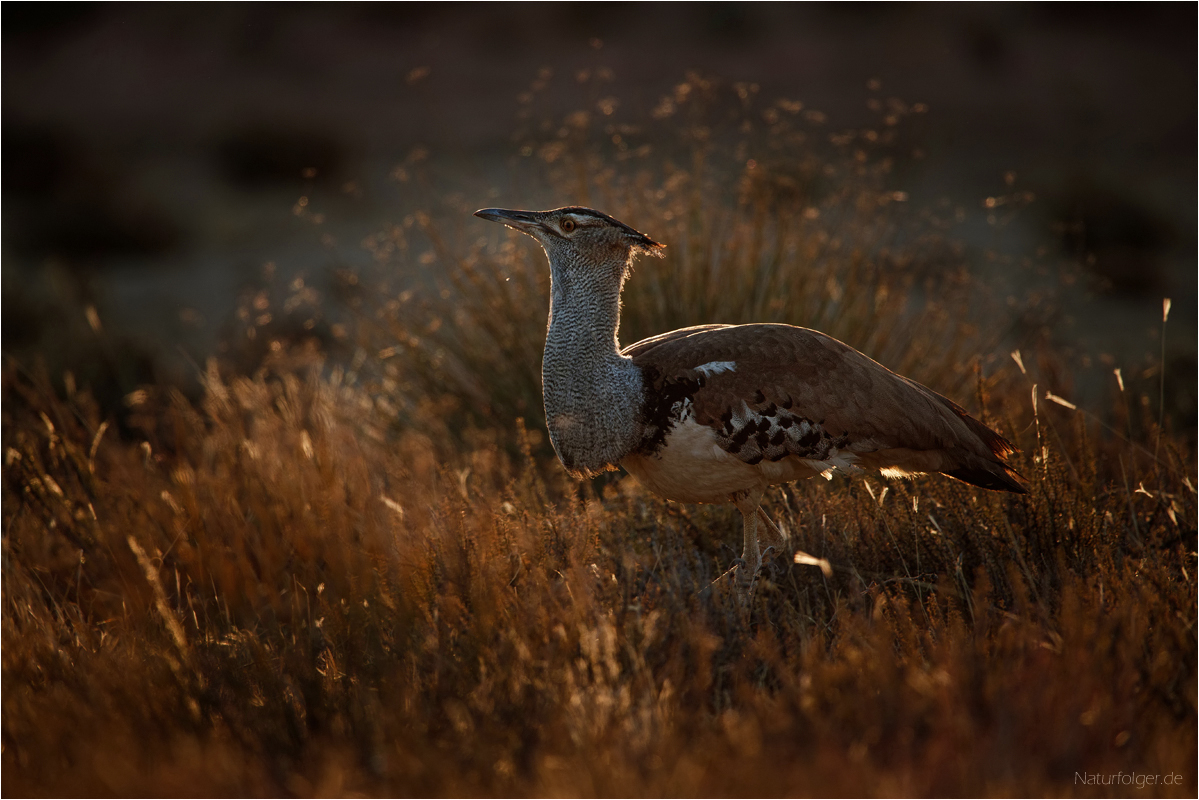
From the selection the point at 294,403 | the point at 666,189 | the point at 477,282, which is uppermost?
the point at 666,189

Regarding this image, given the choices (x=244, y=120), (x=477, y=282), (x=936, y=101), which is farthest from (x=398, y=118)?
(x=477, y=282)

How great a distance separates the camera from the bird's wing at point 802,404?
285 centimetres

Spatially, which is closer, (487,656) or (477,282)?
(487,656)

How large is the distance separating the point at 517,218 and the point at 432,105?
8579 mm

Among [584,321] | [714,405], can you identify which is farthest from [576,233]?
[714,405]

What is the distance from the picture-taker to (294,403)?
4.50 m

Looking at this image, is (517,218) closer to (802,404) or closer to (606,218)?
(606,218)

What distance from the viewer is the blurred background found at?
11.1 metres

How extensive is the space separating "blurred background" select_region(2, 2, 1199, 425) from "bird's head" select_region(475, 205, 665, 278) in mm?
7547

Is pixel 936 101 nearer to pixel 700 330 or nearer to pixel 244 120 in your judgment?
pixel 244 120

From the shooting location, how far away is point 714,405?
2.82 m

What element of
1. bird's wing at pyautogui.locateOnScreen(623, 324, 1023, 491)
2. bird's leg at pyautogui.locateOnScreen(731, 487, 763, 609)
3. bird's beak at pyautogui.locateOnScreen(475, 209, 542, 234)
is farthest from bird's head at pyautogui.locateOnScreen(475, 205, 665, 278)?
bird's leg at pyautogui.locateOnScreen(731, 487, 763, 609)

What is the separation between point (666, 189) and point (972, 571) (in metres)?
2.44

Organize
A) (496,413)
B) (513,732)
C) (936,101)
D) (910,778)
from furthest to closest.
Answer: (936,101) → (496,413) → (513,732) → (910,778)
